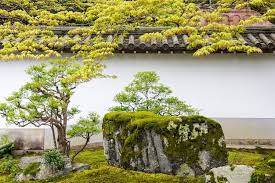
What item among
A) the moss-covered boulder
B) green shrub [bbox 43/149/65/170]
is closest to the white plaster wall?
green shrub [bbox 43/149/65/170]

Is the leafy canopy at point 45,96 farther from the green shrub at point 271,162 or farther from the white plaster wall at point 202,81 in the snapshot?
the green shrub at point 271,162

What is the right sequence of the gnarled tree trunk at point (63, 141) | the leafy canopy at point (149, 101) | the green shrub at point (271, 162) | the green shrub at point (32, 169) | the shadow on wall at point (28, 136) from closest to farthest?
the green shrub at point (271, 162) < the green shrub at point (32, 169) < the gnarled tree trunk at point (63, 141) < the leafy canopy at point (149, 101) < the shadow on wall at point (28, 136)

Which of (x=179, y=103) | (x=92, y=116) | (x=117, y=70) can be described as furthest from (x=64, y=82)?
(x=117, y=70)

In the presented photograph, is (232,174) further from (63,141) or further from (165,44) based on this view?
(165,44)

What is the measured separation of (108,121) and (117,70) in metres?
5.71

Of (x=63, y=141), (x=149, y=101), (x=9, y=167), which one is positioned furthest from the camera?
(x=149, y=101)

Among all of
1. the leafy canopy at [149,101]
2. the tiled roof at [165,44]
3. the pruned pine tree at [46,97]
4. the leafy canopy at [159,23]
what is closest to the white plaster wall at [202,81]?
the tiled roof at [165,44]

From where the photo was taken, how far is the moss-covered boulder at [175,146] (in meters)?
5.06

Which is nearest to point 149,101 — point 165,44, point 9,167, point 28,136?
point 165,44

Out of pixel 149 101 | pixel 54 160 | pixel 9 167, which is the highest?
pixel 149 101

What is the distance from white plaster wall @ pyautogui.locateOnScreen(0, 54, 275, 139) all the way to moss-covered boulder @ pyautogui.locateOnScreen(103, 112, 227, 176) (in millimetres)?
6250

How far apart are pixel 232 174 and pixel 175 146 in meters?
0.82

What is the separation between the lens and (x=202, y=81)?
11562 mm

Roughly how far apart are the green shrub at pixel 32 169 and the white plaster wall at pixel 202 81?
3.78 metres
